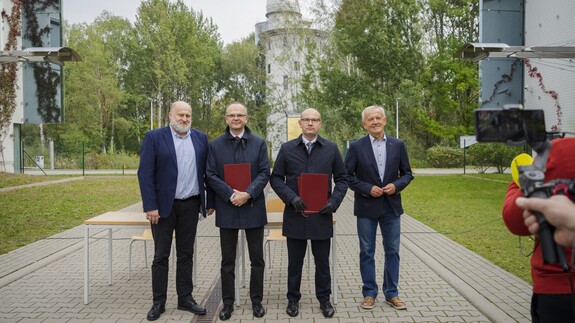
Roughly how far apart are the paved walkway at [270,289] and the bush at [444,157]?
29.6 metres

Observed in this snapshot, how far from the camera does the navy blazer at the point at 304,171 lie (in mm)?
5047

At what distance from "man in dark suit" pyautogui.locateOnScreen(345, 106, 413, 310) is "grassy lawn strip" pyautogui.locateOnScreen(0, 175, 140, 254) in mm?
6305

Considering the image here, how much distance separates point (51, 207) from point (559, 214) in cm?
1481

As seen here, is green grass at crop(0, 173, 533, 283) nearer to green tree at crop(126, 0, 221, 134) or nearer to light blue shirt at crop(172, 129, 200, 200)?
light blue shirt at crop(172, 129, 200, 200)

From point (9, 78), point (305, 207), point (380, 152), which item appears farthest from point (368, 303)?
point (9, 78)

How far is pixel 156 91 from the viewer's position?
180 ft

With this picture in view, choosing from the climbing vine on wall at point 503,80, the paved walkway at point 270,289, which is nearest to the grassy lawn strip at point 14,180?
the paved walkway at point 270,289

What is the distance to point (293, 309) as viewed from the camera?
16.8 ft

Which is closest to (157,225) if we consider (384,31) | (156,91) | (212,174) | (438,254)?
(212,174)

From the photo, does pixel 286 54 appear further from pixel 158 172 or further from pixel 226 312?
pixel 226 312

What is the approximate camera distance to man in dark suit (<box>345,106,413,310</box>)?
5250 mm

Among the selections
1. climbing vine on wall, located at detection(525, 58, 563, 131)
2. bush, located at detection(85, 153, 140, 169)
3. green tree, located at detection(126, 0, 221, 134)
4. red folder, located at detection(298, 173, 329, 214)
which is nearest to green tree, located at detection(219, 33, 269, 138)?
green tree, located at detection(126, 0, 221, 134)

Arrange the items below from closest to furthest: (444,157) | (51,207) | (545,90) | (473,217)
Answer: (473,217), (51,207), (545,90), (444,157)

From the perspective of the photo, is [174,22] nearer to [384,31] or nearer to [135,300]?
[384,31]
